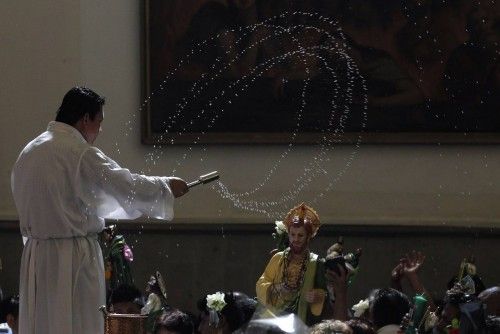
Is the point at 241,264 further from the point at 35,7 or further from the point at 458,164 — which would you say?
the point at 35,7

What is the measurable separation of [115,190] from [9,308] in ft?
6.42

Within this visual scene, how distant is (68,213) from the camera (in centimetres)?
696

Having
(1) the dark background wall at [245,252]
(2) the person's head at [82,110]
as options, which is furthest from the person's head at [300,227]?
(1) the dark background wall at [245,252]

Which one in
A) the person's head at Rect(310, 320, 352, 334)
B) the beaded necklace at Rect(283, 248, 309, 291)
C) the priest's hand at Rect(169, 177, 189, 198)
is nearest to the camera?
the person's head at Rect(310, 320, 352, 334)

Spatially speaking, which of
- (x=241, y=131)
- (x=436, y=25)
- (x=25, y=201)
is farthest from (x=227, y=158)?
(x=25, y=201)

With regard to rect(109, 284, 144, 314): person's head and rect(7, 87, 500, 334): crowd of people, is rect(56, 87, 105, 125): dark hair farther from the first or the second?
rect(109, 284, 144, 314): person's head

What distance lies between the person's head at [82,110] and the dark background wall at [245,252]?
3.27 meters

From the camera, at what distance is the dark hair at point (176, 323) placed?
7.41 meters

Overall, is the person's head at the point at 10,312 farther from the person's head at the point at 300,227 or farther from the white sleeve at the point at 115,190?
the person's head at the point at 300,227

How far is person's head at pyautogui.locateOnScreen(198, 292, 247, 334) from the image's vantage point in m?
7.73

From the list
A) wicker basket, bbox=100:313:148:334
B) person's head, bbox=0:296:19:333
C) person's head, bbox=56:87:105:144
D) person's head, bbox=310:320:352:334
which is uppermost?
person's head, bbox=56:87:105:144

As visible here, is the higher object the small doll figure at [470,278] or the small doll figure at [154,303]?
the small doll figure at [470,278]

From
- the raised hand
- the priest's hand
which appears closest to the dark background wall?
the raised hand

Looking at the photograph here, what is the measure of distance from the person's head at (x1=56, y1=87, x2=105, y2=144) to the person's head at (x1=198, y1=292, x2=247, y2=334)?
1322 mm
